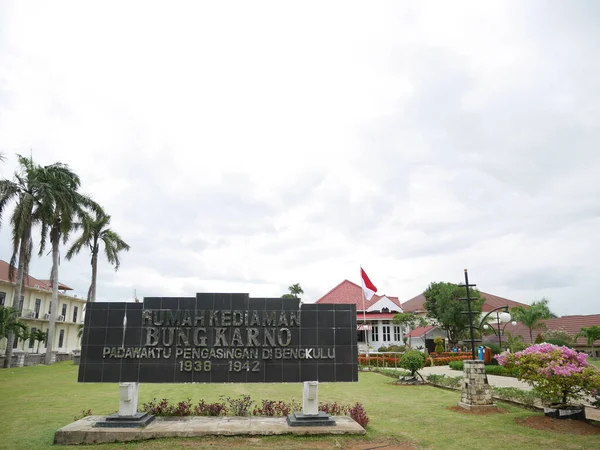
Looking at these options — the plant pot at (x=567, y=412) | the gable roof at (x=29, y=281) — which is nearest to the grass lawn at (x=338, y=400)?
the plant pot at (x=567, y=412)

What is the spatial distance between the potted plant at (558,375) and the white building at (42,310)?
119 feet

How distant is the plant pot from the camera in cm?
1205

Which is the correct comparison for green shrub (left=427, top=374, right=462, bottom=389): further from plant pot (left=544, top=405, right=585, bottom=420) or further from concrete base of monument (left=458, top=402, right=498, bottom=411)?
plant pot (left=544, top=405, right=585, bottom=420)

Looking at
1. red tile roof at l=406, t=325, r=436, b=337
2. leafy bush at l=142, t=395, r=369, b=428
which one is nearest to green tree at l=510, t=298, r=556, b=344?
red tile roof at l=406, t=325, r=436, b=337

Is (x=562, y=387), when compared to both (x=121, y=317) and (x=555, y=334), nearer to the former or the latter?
(x=121, y=317)

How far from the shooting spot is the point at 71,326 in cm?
5094

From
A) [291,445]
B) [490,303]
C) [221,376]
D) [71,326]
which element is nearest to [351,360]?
[291,445]

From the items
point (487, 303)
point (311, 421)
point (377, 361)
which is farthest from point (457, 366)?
point (487, 303)

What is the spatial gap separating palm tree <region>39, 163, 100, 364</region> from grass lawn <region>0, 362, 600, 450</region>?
43.2 feet

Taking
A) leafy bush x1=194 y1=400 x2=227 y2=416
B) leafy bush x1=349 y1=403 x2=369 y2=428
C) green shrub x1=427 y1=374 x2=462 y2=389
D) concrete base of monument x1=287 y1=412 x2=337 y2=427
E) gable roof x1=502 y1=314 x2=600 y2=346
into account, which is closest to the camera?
concrete base of monument x1=287 y1=412 x2=337 y2=427

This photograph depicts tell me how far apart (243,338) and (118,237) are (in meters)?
33.4

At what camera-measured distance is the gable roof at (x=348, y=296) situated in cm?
4754

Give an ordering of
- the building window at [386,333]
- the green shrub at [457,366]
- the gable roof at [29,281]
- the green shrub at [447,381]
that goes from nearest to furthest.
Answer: the green shrub at [447,381] < the green shrub at [457,366] < the gable roof at [29,281] < the building window at [386,333]

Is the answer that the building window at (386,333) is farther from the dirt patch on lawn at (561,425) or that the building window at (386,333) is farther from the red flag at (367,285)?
the dirt patch on lawn at (561,425)
